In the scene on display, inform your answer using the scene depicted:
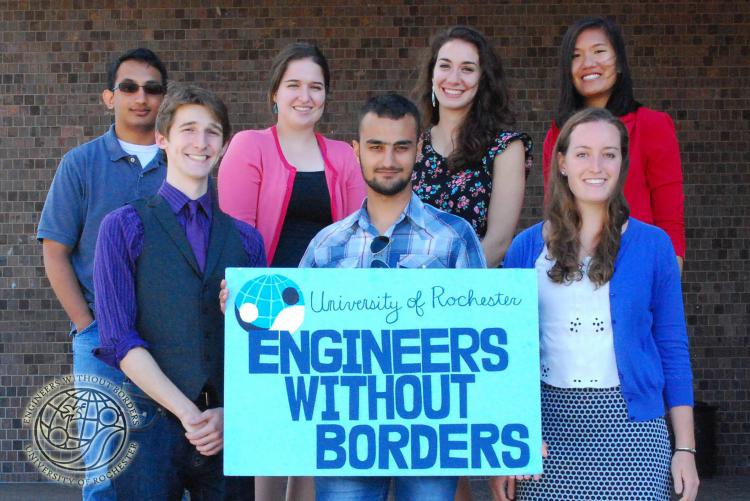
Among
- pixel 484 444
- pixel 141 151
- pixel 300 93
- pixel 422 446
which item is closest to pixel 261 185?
pixel 300 93

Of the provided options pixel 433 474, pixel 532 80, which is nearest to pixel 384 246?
pixel 433 474

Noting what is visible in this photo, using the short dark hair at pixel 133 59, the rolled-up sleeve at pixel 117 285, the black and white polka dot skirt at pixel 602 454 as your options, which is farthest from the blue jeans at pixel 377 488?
the short dark hair at pixel 133 59

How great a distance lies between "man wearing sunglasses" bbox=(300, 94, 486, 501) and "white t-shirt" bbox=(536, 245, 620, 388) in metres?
0.32

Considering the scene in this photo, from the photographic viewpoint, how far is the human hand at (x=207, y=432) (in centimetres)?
330

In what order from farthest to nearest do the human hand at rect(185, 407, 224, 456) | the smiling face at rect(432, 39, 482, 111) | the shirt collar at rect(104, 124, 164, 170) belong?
the shirt collar at rect(104, 124, 164, 170) < the smiling face at rect(432, 39, 482, 111) < the human hand at rect(185, 407, 224, 456)

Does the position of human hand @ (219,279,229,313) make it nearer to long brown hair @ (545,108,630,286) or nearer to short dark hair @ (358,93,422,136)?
short dark hair @ (358,93,422,136)

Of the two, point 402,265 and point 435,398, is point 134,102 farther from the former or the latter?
point 435,398

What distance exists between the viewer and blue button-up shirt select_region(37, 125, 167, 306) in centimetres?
425

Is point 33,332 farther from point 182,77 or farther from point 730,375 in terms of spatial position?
point 730,375

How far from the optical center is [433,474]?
3.32 meters

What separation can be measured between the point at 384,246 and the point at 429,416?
2.07ft

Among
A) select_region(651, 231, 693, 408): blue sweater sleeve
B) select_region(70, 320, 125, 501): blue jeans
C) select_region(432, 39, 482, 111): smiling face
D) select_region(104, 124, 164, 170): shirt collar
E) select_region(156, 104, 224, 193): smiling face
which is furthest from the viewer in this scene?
select_region(104, 124, 164, 170): shirt collar

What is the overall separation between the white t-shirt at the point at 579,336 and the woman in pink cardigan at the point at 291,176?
1091mm

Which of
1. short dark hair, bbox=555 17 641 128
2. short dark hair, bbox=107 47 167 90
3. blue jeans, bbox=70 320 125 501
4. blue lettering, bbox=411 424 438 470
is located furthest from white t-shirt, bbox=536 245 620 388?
short dark hair, bbox=107 47 167 90
